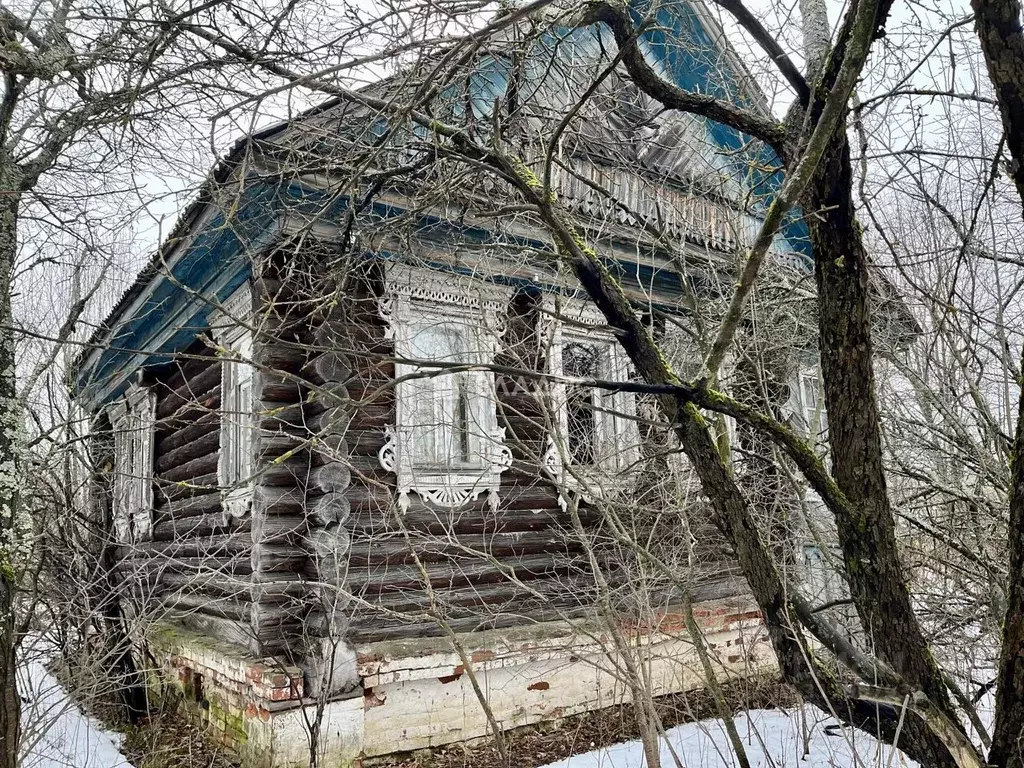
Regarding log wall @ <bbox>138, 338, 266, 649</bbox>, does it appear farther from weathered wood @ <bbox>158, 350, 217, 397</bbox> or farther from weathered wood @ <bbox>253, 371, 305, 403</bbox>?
weathered wood @ <bbox>253, 371, 305, 403</bbox>

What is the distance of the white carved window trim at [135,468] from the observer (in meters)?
8.30

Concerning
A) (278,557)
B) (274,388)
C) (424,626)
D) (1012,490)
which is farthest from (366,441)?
(1012,490)

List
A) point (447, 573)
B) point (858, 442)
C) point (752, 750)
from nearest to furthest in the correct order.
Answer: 1. point (858, 442)
2. point (752, 750)
3. point (447, 573)

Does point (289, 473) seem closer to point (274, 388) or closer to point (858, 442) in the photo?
point (274, 388)

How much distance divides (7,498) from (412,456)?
2470mm

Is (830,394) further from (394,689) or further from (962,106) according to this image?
(394,689)

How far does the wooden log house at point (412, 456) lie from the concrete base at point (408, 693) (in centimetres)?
2

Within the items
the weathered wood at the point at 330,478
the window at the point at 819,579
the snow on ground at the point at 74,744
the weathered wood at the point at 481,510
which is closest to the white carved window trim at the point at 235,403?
the weathered wood at the point at 330,478

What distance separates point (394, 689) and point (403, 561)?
0.82 m

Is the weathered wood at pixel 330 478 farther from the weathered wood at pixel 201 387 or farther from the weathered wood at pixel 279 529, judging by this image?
the weathered wood at pixel 201 387

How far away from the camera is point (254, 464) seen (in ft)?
17.6

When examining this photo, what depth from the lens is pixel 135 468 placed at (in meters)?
9.38

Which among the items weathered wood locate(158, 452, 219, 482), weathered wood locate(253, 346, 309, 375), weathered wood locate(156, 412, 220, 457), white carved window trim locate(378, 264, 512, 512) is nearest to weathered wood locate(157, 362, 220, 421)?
weathered wood locate(156, 412, 220, 457)

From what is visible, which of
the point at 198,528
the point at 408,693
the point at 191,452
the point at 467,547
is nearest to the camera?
the point at 467,547
